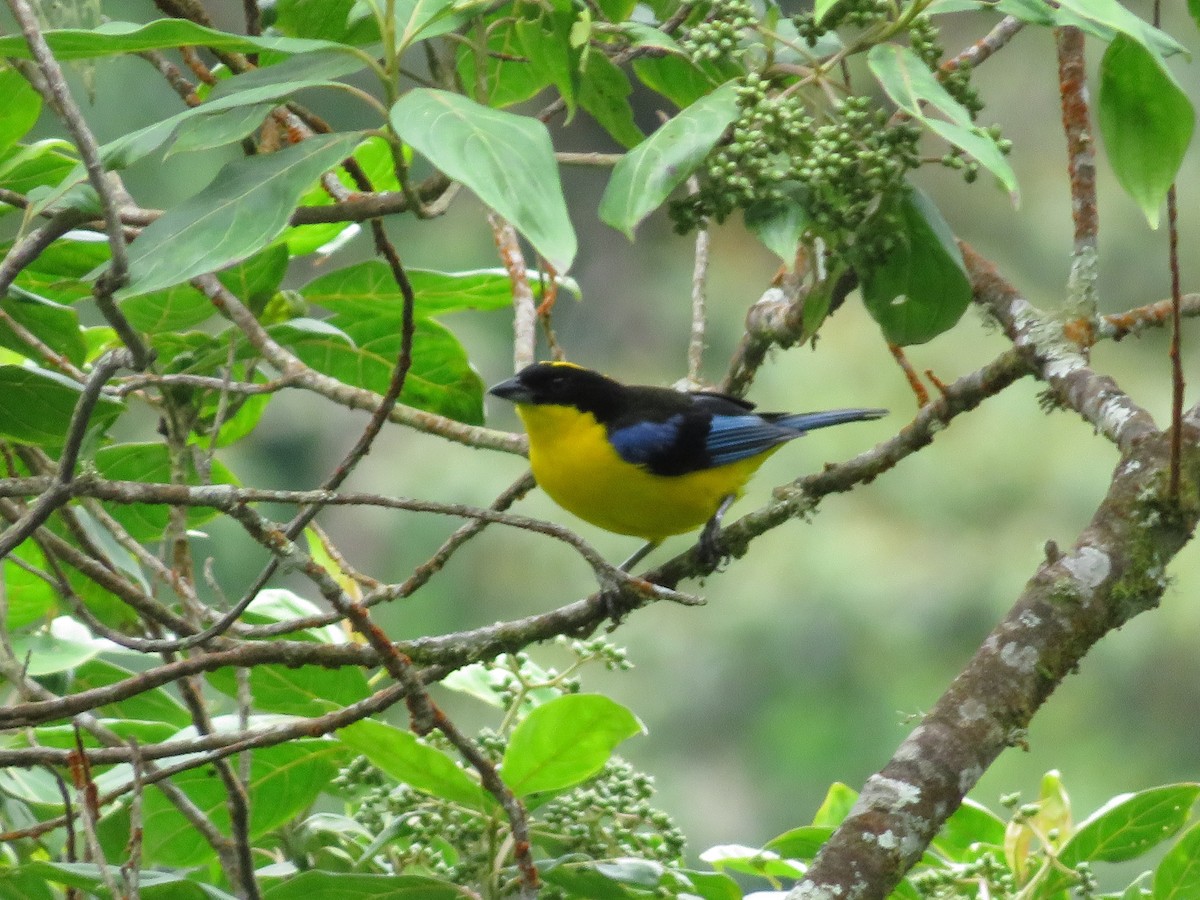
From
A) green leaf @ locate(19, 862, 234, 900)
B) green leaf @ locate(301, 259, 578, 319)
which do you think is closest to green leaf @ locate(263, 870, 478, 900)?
green leaf @ locate(19, 862, 234, 900)

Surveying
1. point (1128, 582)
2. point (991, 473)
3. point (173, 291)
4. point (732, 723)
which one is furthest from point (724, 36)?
point (732, 723)

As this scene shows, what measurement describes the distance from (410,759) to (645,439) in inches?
70.7

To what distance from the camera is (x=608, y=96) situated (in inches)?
79.7

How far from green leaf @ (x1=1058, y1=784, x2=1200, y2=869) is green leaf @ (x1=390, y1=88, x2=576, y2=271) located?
1204 millimetres

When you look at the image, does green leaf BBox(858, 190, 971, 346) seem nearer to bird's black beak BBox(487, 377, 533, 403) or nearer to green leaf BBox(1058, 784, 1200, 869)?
green leaf BBox(1058, 784, 1200, 869)

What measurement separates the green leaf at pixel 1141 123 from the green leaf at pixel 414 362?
4.46 feet

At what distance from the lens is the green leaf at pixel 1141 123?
1.51m

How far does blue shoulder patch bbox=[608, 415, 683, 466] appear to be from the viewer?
3.40 meters

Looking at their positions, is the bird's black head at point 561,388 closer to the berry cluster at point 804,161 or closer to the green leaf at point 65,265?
the green leaf at point 65,265

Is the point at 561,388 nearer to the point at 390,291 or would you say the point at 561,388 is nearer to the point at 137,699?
the point at 390,291

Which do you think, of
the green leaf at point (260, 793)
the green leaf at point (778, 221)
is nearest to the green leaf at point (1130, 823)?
the green leaf at point (778, 221)

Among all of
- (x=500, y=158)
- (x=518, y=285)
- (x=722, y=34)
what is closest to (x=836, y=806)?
(x=518, y=285)

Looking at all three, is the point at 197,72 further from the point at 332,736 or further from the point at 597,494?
the point at 597,494

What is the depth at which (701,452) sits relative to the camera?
3414 mm
